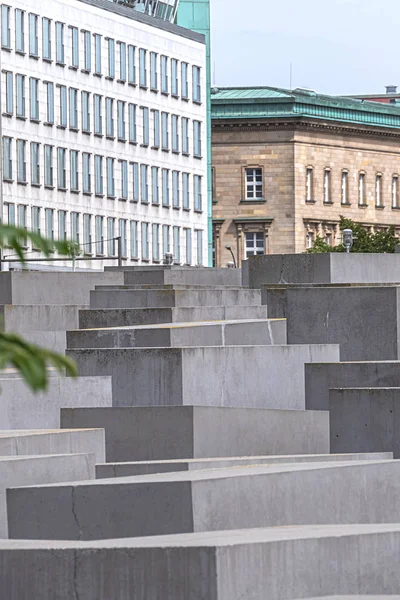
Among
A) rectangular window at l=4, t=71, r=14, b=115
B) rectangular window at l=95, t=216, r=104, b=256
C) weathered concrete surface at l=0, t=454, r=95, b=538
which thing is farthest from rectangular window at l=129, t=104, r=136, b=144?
weathered concrete surface at l=0, t=454, r=95, b=538

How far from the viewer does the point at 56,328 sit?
22859 millimetres

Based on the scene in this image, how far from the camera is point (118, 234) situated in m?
92.2

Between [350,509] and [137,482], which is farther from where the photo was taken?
[350,509]

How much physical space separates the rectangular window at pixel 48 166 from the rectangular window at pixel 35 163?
1.66 ft

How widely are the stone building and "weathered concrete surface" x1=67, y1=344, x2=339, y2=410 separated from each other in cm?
10234

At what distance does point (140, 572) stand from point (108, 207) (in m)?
83.2

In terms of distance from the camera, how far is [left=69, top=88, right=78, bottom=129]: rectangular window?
289 ft

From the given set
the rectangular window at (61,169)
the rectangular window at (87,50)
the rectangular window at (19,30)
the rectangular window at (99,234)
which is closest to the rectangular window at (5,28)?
the rectangular window at (19,30)

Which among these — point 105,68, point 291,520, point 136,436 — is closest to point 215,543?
point 291,520

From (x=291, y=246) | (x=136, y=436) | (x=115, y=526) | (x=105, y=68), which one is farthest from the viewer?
(x=291, y=246)

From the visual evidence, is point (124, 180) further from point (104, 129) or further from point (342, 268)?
point (342, 268)

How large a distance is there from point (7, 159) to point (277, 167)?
A: 1644 inches

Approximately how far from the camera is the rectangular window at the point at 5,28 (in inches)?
3206

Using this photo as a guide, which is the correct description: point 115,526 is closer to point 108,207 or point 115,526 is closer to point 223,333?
point 223,333
